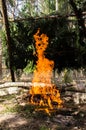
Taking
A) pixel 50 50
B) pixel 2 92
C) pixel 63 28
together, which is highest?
pixel 63 28

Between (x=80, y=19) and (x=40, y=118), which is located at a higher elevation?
(x=80, y=19)

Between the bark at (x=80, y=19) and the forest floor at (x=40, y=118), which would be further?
the bark at (x=80, y=19)

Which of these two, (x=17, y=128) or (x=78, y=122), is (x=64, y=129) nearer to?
(x=78, y=122)

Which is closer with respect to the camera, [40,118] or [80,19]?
[40,118]

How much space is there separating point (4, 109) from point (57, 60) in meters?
4.40

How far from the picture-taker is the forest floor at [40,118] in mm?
6539

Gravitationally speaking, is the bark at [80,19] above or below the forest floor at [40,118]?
above

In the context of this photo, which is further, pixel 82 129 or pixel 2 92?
pixel 2 92

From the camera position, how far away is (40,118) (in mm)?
6938

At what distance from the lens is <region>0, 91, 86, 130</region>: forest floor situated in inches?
257

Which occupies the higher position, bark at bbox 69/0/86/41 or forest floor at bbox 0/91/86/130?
bark at bbox 69/0/86/41

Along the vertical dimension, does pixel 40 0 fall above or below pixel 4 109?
above

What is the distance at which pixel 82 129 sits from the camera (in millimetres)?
6441

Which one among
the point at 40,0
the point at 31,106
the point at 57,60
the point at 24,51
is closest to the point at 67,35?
the point at 57,60
